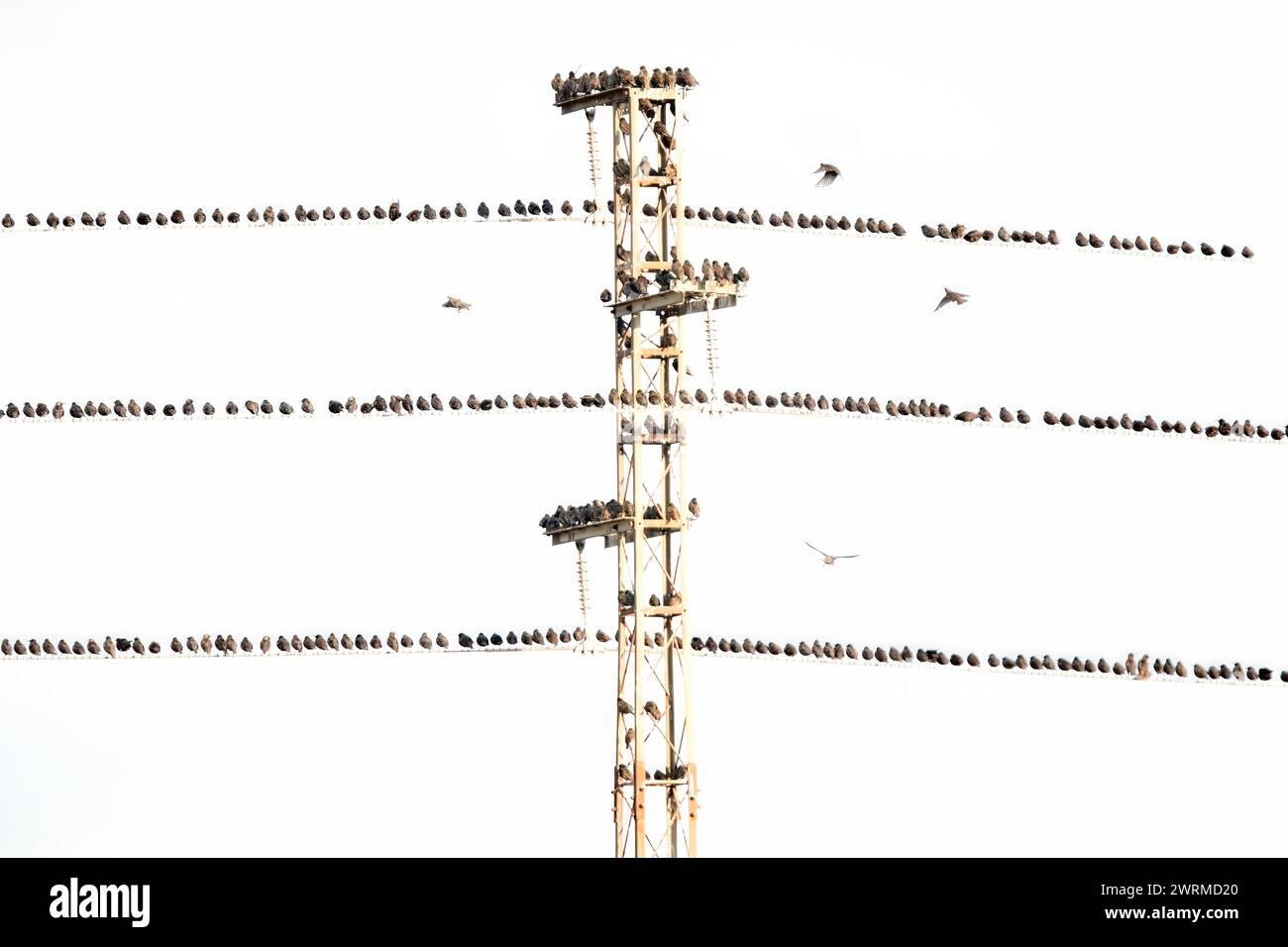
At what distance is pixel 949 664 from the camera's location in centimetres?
9356

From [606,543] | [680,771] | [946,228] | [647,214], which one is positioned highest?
[946,228]

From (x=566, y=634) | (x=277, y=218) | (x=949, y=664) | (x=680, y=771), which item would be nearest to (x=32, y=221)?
(x=277, y=218)

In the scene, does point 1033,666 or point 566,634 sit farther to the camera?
point 1033,666

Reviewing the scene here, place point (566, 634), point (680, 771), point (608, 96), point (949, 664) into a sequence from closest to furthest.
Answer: point (680, 771) → point (608, 96) → point (566, 634) → point (949, 664)

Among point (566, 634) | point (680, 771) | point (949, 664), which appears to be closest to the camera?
point (680, 771)

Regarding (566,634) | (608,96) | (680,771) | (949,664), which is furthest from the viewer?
(949,664)

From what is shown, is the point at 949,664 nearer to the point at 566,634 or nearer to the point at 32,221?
the point at 566,634

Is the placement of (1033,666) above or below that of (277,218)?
below

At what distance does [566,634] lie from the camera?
87.6 m

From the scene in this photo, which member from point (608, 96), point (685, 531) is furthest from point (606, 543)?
point (608, 96)

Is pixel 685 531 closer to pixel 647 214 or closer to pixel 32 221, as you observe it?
pixel 647 214

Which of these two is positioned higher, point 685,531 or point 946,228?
point 946,228

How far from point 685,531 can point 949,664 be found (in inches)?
850

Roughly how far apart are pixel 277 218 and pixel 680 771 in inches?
1077
